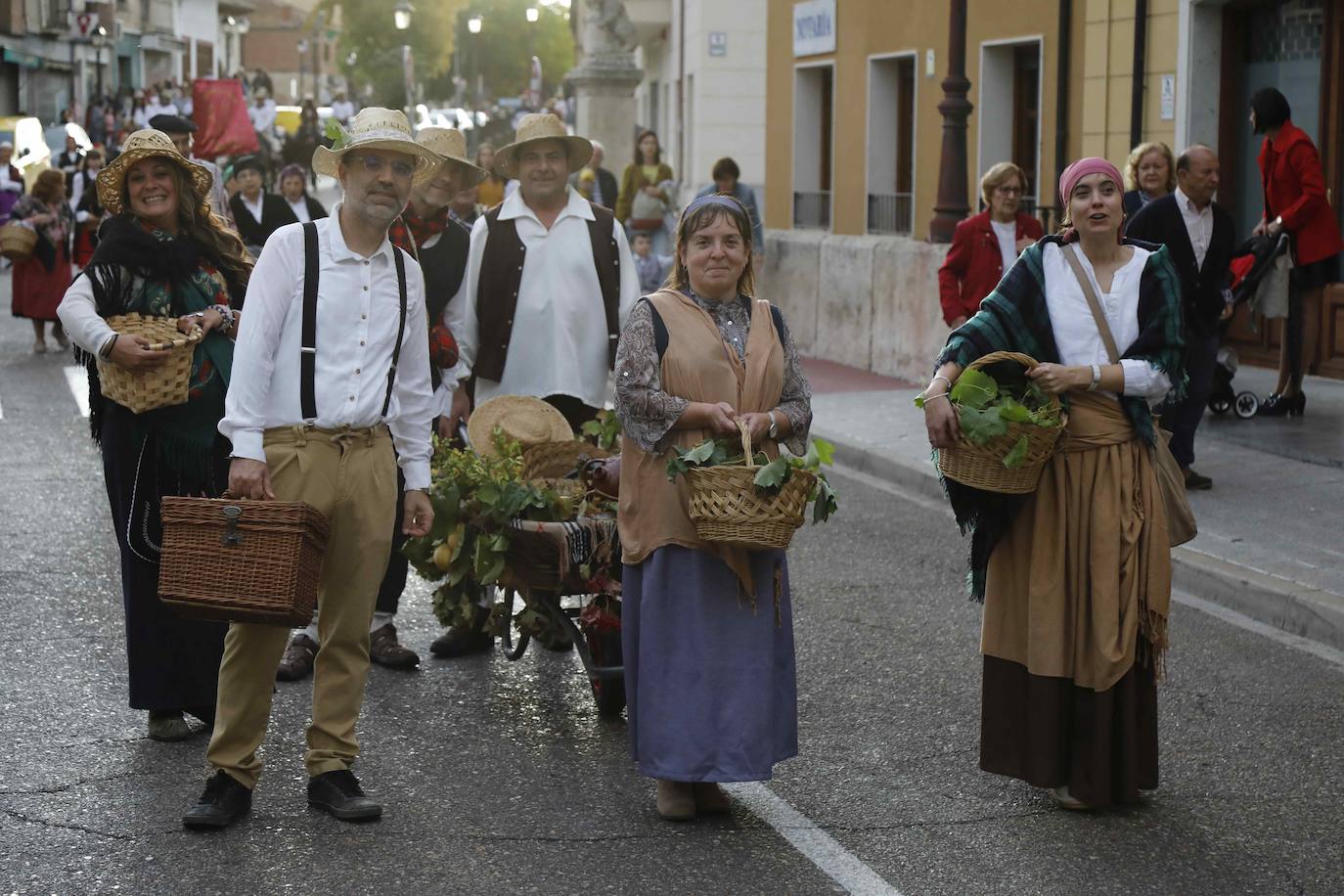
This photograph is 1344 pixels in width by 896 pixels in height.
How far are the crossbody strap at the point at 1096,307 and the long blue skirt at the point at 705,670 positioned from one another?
1.11 meters

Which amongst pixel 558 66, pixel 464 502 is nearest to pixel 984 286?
pixel 464 502

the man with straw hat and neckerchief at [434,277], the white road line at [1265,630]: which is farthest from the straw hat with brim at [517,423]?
the white road line at [1265,630]

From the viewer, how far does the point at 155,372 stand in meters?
6.10

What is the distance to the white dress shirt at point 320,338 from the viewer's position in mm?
5297

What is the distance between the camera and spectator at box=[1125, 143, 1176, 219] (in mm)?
10945

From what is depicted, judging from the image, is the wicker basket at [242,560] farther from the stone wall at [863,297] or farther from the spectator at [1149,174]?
the stone wall at [863,297]

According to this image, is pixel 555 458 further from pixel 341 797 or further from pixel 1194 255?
pixel 1194 255

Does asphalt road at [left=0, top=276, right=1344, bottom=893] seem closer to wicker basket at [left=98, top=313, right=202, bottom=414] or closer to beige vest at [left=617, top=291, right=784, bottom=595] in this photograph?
beige vest at [left=617, top=291, right=784, bottom=595]

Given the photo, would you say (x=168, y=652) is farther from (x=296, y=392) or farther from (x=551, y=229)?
(x=551, y=229)

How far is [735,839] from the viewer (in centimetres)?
537

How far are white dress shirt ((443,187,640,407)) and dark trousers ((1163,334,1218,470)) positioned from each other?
4138mm

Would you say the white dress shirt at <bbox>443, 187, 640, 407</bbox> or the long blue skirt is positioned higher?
the white dress shirt at <bbox>443, 187, 640, 407</bbox>

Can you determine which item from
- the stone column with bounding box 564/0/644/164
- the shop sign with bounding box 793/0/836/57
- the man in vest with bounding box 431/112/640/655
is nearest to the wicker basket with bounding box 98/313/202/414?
the man in vest with bounding box 431/112/640/655

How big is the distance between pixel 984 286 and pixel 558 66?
8448 centimetres
